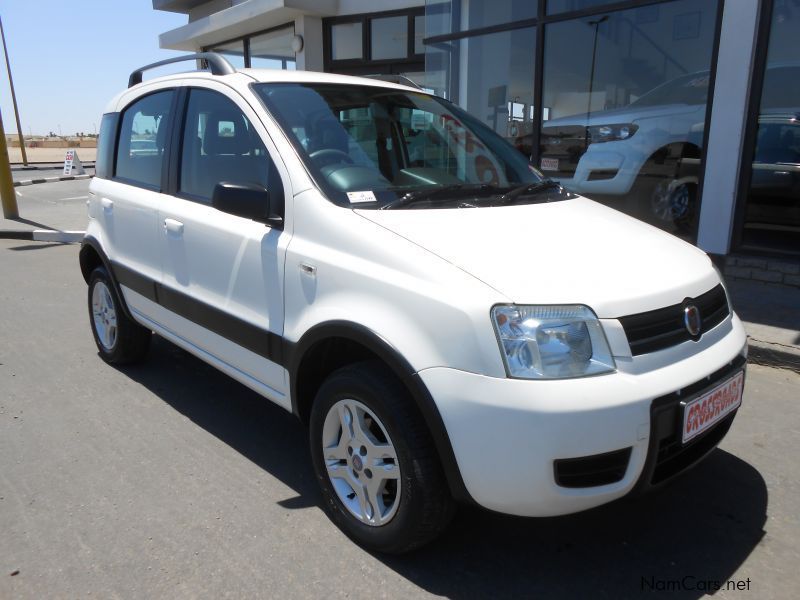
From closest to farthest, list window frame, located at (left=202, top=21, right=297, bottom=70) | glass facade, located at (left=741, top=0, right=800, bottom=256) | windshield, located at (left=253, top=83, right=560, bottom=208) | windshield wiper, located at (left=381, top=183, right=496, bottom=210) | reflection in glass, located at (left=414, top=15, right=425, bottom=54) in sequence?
windshield wiper, located at (left=381, top=183, right=496, bottom=210), windshield, located at (left=253, top=83, right=560, bottom=208), glass facade, located at (left=741, top=0, right=800, bottom=256), reflection in glass, located at (left=414, top=15, right=425, bottom=54), window frame, located at (left=202, top=21, right=297, bottom=70)

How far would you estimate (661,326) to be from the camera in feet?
7.09

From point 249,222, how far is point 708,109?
16.8ft

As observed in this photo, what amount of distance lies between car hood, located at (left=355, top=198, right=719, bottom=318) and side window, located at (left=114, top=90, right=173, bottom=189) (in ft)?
5.83

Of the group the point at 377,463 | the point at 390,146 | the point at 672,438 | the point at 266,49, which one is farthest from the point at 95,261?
the point at 266,49

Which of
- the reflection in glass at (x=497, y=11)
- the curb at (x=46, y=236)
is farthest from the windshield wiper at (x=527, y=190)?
the curb at (x=46, y=236)

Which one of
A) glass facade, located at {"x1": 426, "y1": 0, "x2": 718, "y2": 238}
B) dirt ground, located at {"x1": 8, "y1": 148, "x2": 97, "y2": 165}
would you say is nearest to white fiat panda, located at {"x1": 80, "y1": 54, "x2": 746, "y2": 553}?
glass facade, located at {"x1": 426, "y1": 0, "x2": 718, "y2": 238}

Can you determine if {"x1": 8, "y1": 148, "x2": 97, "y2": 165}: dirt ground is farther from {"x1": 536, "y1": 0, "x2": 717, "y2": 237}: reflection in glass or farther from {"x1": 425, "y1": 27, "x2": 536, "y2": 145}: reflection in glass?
{"x1": 536, "y1": 0, "x2": 717, "y2": 237}: reflection in glass

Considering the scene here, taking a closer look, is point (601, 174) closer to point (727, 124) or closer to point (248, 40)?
point (727, 124)

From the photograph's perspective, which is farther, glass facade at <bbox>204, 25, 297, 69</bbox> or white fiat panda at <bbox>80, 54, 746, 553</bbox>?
glass facade at <bbox>204, 25, 297, 69</bbox>

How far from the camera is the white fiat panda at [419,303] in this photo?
6.50 feet

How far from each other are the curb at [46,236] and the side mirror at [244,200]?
814 cm

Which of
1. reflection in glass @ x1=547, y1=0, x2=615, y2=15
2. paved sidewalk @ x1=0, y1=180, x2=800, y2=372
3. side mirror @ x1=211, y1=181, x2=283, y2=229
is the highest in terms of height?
reflection in glass @ x1=547, y1=0, x2=615, y2=15

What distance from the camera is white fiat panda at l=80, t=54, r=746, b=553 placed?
1981mm

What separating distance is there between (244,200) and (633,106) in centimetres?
577
